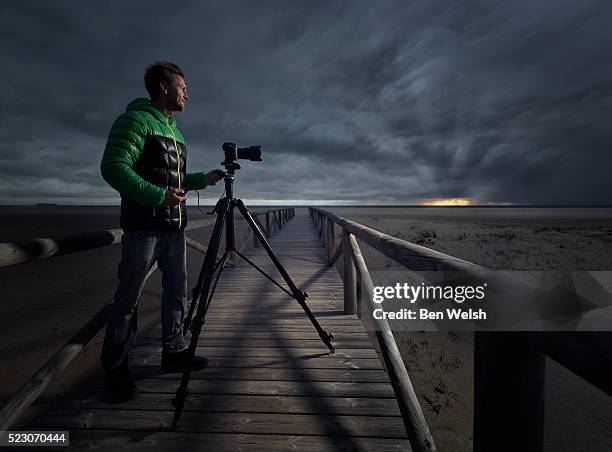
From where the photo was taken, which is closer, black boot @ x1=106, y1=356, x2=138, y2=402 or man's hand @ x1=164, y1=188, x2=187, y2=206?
man's hand @ x1=164, y1=188, x2=187, y2=206

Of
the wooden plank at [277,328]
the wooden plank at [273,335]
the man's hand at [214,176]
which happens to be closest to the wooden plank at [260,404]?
the wooden plank at [273,335]

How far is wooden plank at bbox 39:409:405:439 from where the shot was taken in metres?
1.71

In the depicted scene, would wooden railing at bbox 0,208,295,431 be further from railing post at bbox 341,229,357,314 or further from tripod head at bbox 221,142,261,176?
railing post at bbox 341,229,357,314

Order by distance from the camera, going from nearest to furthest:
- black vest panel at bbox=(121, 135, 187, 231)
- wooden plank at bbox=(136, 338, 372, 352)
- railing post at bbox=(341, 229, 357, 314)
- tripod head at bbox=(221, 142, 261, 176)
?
black vest panel at bbox=(121, 135, 187, 231) → tripod head at bbox=(221, 142, 261, 176) → wooden plank at bbox=(136, 338, 372, 352) → railing post at bbox=(341, 229, 357, 314)

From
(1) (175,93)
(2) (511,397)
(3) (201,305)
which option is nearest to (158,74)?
(1) (175,93)

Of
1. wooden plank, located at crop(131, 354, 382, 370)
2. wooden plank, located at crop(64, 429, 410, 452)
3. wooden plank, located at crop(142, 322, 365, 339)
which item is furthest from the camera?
wooden plank, located at crop(142, 322, 365, 339)

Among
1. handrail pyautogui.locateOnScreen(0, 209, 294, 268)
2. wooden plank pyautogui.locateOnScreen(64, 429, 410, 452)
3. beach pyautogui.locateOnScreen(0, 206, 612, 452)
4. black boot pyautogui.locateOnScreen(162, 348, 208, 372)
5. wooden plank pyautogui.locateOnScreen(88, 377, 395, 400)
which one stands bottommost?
beach pyautogui.locateOnScreen(0, 206, 612, 452)

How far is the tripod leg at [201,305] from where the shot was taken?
1.70 metres

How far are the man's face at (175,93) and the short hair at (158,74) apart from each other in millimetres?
29

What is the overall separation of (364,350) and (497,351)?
1997 millimetres

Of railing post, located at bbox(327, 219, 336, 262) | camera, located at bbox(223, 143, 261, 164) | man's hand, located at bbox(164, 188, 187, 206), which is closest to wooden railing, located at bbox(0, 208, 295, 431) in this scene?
man's hand, located at bbox(164, 188, 187, 206)

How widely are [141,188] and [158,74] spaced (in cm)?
86

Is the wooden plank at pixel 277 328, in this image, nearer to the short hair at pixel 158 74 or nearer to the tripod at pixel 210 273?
the tripod at pixel 210 273

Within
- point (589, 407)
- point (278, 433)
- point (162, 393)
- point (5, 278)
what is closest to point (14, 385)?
point (162, 393)
